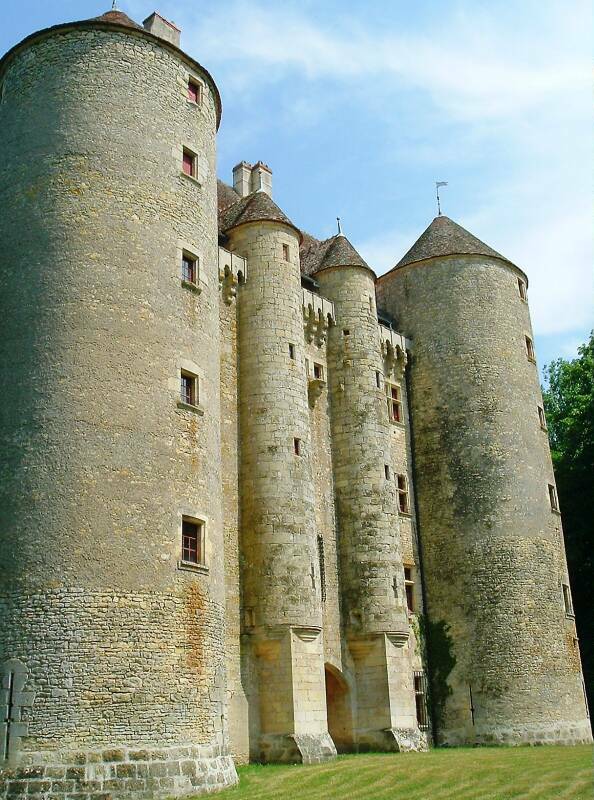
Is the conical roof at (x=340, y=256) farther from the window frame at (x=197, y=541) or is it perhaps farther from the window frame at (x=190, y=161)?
the window frame at (x=197, y=541)

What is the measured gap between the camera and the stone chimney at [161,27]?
83.7 ft

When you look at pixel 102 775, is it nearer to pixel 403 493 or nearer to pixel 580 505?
pixel 403 493

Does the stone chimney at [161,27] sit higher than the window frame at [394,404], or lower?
higher

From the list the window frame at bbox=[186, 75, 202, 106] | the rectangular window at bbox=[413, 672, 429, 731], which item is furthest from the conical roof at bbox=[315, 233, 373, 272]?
the rectangular window at bbox=[413, 672, 429, 731]

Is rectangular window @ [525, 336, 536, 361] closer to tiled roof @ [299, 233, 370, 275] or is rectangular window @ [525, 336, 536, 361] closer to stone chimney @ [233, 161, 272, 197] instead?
tiled roof @ [299, 233, 370, 275]

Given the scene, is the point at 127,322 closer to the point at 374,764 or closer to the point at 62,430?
the point at 62,430

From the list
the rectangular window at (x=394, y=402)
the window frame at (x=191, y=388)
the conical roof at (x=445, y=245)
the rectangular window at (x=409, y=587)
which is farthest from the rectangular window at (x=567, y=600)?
the window frame at (x=191, y=388)

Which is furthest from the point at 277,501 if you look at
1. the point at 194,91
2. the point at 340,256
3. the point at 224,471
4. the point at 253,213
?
the point at 194,91

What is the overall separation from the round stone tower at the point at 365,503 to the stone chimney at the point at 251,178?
13.1ft

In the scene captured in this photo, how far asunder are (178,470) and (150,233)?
572cm

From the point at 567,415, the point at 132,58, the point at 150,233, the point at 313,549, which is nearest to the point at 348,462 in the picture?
the point at 313,549

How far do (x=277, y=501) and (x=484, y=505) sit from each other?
9583 mm

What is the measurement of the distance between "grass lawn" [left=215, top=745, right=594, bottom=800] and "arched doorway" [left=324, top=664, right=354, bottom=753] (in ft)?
7.51

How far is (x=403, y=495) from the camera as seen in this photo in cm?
3155
